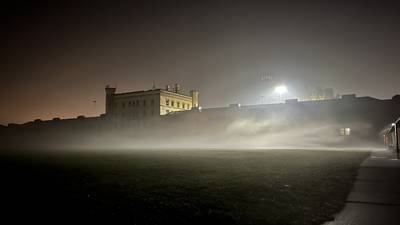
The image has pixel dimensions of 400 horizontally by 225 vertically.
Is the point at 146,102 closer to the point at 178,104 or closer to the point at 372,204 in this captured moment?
the point at 178,104

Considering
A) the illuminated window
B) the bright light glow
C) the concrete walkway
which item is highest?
the bright light glow

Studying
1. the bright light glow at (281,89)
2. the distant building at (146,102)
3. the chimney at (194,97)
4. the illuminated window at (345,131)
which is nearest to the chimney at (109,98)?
the distant building at (146,102)

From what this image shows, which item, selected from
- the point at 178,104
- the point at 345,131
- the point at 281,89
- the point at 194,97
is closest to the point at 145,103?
the point at 178,104

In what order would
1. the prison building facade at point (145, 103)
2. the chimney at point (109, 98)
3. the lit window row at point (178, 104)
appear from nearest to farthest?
the prison building facade at point (145, 103), the lit window row at point (178, 104), the chimney at point (109, 98)

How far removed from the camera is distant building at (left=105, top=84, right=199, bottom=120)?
83.6 m

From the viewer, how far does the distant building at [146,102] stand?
83.6 m

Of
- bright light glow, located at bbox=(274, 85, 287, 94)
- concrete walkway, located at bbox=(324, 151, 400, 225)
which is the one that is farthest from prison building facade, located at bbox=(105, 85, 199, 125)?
concrete walkway, located at bbox=(324, 151, 400, 225)

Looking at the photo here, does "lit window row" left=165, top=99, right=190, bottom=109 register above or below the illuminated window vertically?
above

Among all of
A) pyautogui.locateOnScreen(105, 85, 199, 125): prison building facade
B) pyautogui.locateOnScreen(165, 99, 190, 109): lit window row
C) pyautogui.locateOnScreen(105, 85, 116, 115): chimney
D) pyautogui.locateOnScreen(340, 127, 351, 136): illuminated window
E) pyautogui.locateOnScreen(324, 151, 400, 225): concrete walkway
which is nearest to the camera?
pyautogui.locateOnScreen(324, 151, 400, 225): concrete walkway

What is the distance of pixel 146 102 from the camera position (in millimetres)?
85250

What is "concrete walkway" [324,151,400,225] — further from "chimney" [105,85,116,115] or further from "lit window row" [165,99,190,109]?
"chimney" [105,85,116,115]

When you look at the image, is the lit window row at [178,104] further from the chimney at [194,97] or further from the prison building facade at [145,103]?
the chimney at [194,97]

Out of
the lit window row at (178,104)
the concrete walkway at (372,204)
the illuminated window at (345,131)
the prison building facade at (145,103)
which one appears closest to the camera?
the concrete walkway at (372,204)

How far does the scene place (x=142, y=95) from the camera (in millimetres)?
86562
